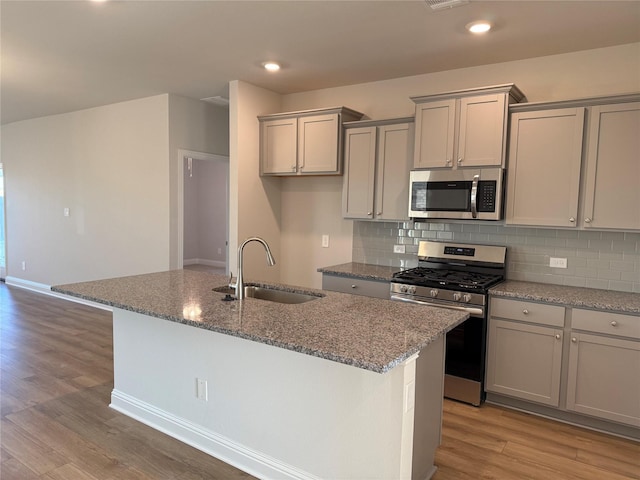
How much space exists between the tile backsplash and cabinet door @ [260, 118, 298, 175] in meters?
1.11

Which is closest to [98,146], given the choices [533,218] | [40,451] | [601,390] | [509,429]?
[40,451]

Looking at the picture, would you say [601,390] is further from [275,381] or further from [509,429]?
[275,381]

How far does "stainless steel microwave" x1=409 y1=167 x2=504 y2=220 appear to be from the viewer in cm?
324

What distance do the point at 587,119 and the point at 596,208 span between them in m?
0.60

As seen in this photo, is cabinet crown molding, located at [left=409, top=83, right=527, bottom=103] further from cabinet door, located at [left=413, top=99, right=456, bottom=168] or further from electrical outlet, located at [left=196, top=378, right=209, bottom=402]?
electrical outlet, located at [left=196, top=378, right=209, bottom=402]

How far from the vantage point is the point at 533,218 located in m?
3.19

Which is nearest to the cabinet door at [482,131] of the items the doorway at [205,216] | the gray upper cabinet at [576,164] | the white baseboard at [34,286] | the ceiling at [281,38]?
the gray upper cabinet at [576,164]

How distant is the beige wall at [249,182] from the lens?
166 inches

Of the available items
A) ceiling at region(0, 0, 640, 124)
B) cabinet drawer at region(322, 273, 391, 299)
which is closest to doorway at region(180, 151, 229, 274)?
ceiling at region(0, 0, 640, 124)

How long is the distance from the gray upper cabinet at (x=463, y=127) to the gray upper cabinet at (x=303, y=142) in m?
0.78

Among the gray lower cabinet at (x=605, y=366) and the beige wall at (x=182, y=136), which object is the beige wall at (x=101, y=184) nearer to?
the beige wall at (x=182, y=136)

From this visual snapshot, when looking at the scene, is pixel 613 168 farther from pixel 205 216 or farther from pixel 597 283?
pixel 205 216

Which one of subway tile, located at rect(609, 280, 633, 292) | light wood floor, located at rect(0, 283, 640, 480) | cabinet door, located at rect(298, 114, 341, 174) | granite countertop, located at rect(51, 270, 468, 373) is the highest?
cabinet door, located at rect(298, 114, 341, 174)

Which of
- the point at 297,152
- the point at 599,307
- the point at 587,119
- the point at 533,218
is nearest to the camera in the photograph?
the point at 599,307
